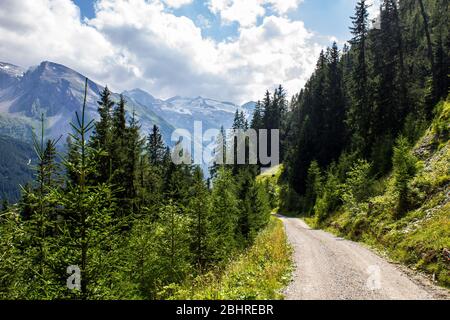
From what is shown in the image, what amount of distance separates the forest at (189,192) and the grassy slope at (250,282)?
1035mm

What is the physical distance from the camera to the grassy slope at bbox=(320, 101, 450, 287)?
556 inches

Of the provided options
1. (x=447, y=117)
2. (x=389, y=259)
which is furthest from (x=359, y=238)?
(x=447, y=117)

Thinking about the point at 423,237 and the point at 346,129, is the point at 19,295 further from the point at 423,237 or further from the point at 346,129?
the point at 346,129

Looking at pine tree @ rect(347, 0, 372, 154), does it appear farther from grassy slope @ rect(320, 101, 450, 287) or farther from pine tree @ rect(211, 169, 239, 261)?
pine tree @ rect(211, 169, 239, 261)

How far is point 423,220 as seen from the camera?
18.1 metres

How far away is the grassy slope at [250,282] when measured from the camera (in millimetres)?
10086

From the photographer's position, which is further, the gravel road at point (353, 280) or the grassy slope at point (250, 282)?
the gravel road at point (353, 280)

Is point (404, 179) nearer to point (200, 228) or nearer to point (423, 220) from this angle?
point (423, 220)

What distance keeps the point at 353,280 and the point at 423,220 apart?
27.0 feet

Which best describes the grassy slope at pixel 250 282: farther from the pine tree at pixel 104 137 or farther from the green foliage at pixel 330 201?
the green foliage at pixel 330 201

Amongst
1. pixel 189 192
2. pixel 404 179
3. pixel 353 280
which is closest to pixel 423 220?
pixel 404 179

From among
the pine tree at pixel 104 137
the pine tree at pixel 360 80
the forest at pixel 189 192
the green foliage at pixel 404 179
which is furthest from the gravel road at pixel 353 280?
the pine tree at pixel 360 80

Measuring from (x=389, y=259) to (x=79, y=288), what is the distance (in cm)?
1425
